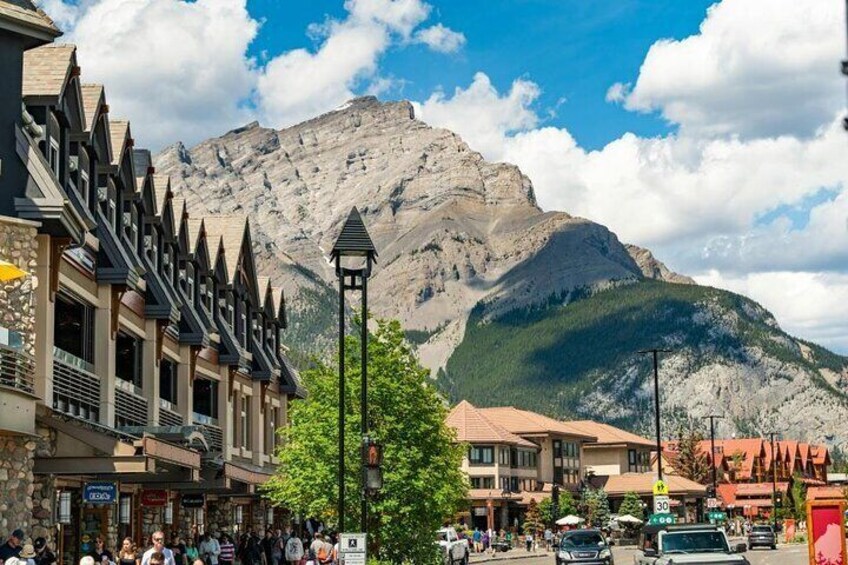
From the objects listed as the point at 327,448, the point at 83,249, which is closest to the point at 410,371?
the point at 327,448

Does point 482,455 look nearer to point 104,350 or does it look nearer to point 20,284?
point 104,350

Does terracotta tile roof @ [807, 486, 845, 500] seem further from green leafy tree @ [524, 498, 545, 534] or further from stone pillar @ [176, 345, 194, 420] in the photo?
green leafy tree @ [524, 498, 545, 534]

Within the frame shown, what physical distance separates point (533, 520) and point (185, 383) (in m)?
72.3

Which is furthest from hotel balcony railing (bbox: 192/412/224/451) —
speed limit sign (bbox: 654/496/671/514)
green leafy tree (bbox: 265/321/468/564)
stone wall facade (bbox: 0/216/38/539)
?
stone wall facade (bbox: 0/216/38/539)

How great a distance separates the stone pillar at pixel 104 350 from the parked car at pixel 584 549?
18.2 metres

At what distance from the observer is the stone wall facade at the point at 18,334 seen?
28.2 m

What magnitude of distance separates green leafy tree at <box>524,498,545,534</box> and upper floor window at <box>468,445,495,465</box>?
5153 millimetres

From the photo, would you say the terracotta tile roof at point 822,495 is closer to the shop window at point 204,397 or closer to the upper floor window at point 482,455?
the shop window at point 204,397

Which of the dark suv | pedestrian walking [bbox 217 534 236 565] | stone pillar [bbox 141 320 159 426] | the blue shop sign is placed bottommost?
the dark suv

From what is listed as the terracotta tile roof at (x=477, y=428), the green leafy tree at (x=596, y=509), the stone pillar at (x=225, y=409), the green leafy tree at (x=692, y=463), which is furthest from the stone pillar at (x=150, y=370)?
the green leafy tree at (x=692, y=463)

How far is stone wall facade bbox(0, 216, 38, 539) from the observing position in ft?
92.5

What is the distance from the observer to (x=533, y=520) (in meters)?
117

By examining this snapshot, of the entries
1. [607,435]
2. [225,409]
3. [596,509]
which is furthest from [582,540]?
[607,435]

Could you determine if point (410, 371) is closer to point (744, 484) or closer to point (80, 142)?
point (80, 142)
